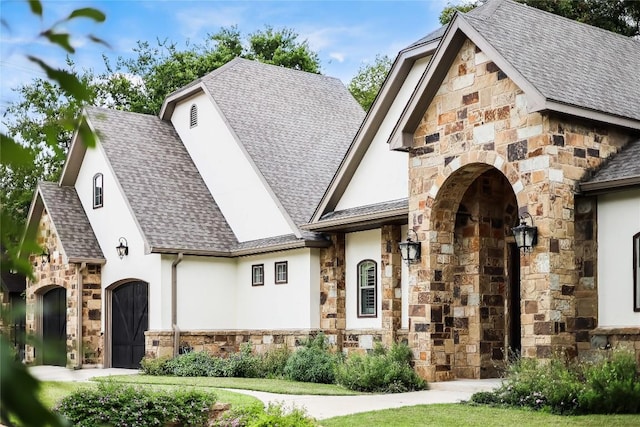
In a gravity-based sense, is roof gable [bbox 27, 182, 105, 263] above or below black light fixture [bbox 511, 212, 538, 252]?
above

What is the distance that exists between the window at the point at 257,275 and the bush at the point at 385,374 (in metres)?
6.54

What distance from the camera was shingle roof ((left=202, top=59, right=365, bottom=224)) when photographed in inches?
866

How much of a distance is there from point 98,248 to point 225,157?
13.4 feet

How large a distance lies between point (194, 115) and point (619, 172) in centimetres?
1382

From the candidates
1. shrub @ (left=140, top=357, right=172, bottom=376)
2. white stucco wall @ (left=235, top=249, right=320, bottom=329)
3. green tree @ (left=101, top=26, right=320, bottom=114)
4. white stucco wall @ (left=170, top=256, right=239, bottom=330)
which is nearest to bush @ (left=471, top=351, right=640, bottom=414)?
white stucco wall @ (left=235, top=249, right=320, bottom=329)

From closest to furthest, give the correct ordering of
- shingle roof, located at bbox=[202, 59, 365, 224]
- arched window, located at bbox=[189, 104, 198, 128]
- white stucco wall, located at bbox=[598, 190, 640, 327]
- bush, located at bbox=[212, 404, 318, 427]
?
bush, located at bbox=[212, 404, 318, 427], white stucco wall, located at bbox=[598, 190, 640, 327], shingle roof, located at bbox=[202, 59, 365, 224], arched window, located at bbox=[189, 104, 198, 128]

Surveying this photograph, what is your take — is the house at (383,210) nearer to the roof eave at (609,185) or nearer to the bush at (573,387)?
the roof eave at (609,185)

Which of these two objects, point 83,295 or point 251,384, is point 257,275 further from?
point 251,384

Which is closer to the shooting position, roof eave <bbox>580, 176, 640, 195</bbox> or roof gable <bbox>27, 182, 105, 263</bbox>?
roof eave <bbox>580, 176, 640, 195</bbox>

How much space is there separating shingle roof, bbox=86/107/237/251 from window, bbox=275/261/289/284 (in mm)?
1746

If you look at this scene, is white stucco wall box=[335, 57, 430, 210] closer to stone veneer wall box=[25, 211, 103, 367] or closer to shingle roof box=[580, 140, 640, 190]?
shingle roof box=[580, 140, 640, 190]

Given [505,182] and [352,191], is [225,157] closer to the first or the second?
[352,191]

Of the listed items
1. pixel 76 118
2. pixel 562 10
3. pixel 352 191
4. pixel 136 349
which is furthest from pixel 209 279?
pixel 76 118

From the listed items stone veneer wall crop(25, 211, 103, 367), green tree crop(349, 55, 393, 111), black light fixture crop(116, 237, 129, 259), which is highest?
green tree crop(349, 55, 393, 111)
